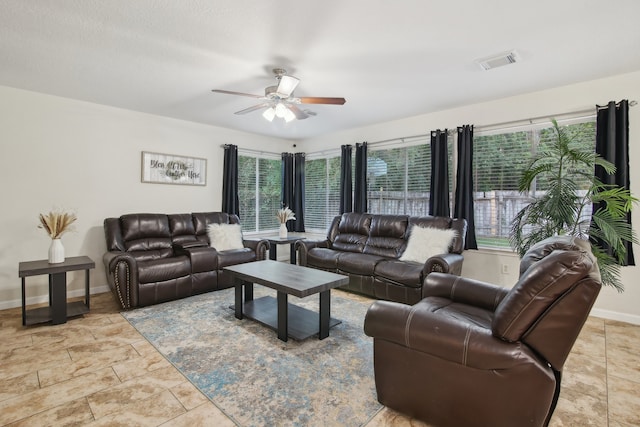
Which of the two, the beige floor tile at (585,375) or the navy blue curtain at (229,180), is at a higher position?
the navy blue curtain at (229,180)

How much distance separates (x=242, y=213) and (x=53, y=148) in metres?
2.85

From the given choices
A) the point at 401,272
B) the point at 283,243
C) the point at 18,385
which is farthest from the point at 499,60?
the point at 18,385

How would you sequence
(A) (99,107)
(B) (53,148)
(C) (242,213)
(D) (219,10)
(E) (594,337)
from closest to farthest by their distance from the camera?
(D) (219,10) → (E) (594,337) → (B) (53,148) → (A) (99,107) → (C) (242,213)

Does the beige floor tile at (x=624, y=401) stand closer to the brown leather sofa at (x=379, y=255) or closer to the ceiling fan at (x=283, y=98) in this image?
the brown leather sofa at (x=379, y=255)

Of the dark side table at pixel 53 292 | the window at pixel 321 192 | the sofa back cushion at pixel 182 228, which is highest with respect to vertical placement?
the window at pixel 321 192

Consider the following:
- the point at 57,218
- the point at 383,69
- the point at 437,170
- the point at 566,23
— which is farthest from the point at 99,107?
the point at 566,23

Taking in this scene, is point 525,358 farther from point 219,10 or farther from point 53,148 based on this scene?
point 53,148

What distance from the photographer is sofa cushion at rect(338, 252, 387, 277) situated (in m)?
4.02

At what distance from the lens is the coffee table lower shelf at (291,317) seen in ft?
9.45

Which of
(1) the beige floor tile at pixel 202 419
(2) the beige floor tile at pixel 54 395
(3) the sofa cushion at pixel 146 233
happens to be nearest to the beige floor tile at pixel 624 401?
(1) the beige floor tile at pixel 202 419

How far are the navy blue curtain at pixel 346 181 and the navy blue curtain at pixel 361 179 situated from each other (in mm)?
164

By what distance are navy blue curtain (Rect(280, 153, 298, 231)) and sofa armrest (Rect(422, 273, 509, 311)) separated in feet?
13.8

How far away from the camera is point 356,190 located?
17.7 ft

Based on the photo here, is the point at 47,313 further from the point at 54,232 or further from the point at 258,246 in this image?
the point at 258,246
